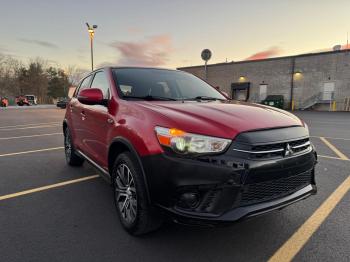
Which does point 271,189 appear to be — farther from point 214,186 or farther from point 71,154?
point 71,154

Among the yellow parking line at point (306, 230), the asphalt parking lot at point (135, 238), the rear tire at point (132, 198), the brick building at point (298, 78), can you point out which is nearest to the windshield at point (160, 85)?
the rear tire at point (132, 198)

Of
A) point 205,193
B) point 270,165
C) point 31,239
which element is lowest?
point 31,239

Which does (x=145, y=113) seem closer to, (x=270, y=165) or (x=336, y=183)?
(x=270, y=165)

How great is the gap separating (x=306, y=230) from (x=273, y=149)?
1.17m

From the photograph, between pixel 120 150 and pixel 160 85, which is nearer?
pixel 120 150

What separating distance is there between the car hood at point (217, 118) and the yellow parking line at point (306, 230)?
3.70 ft

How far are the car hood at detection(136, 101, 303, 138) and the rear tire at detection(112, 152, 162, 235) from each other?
57 cm

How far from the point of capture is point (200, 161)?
230 cm

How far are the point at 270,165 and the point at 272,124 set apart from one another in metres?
0.42

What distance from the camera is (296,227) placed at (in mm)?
3086

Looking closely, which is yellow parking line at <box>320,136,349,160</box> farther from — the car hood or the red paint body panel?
the car hood

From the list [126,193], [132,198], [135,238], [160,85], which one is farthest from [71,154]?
[135,238]

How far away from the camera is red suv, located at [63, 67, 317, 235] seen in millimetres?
2301

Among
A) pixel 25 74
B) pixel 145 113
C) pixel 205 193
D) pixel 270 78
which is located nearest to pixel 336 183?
pixel 205 193
